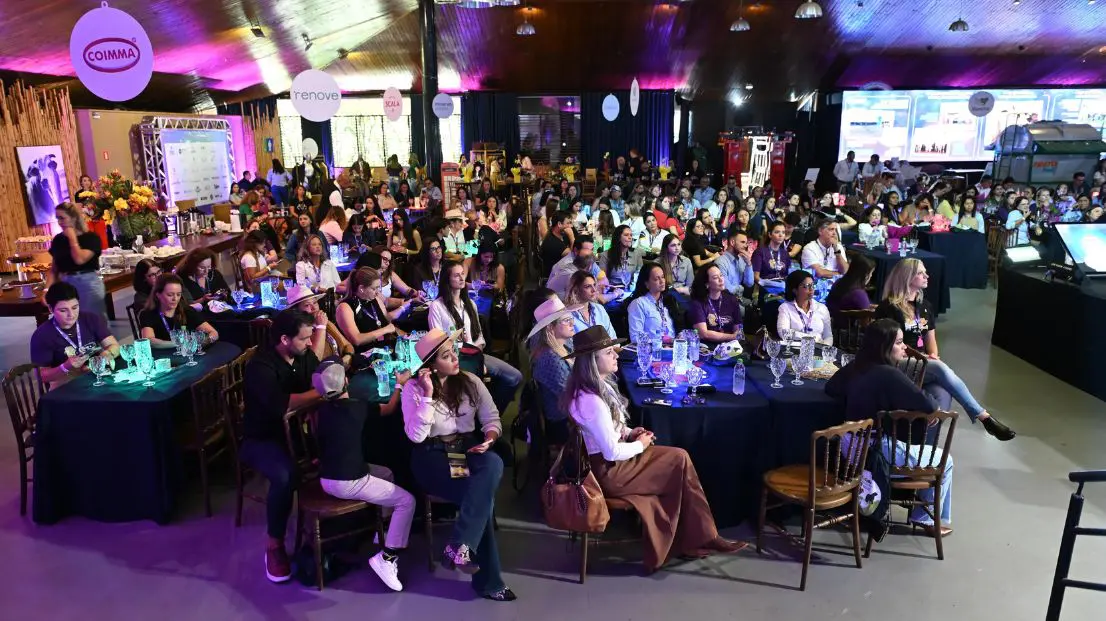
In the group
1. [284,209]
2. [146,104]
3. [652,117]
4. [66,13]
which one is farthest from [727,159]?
[66,13]

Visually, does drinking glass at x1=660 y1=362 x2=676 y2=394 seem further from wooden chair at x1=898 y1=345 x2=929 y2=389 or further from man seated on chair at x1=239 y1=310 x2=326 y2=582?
man seated on chair at x1=239 y1=310 x2=326 y2=582

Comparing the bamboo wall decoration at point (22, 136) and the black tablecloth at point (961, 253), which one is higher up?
the bamboo wall decoration at point (22, 136)

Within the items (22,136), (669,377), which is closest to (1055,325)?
(669,377)

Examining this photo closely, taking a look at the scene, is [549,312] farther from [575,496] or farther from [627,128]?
[627,128]

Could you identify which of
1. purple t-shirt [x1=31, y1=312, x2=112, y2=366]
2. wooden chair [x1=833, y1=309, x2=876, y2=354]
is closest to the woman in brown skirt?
wooden chair [x1=833, y1=309, x2=876, y2=354]

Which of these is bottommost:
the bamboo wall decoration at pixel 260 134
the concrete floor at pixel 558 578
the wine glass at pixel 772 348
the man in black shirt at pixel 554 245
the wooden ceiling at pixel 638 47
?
the concrete floor at pixel 558 578

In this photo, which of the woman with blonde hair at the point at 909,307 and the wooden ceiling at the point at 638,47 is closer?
the woman with blonde hair at the point at 909,307

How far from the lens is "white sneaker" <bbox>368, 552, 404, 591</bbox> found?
145 inches

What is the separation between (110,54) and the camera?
4879mm

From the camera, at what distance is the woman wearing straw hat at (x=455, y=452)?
3.60 metres

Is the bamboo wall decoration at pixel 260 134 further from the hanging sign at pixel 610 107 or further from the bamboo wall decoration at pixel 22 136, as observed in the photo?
the hanging sign at pixel 610 107

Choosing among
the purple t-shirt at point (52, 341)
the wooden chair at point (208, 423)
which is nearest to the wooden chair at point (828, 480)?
the wooden chair at point (208, 423)

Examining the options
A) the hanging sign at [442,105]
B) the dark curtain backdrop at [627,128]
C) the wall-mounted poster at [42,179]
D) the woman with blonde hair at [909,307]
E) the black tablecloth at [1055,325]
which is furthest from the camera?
the dark curtain backdrop at [627,128]

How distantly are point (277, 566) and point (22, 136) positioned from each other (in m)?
9.95
